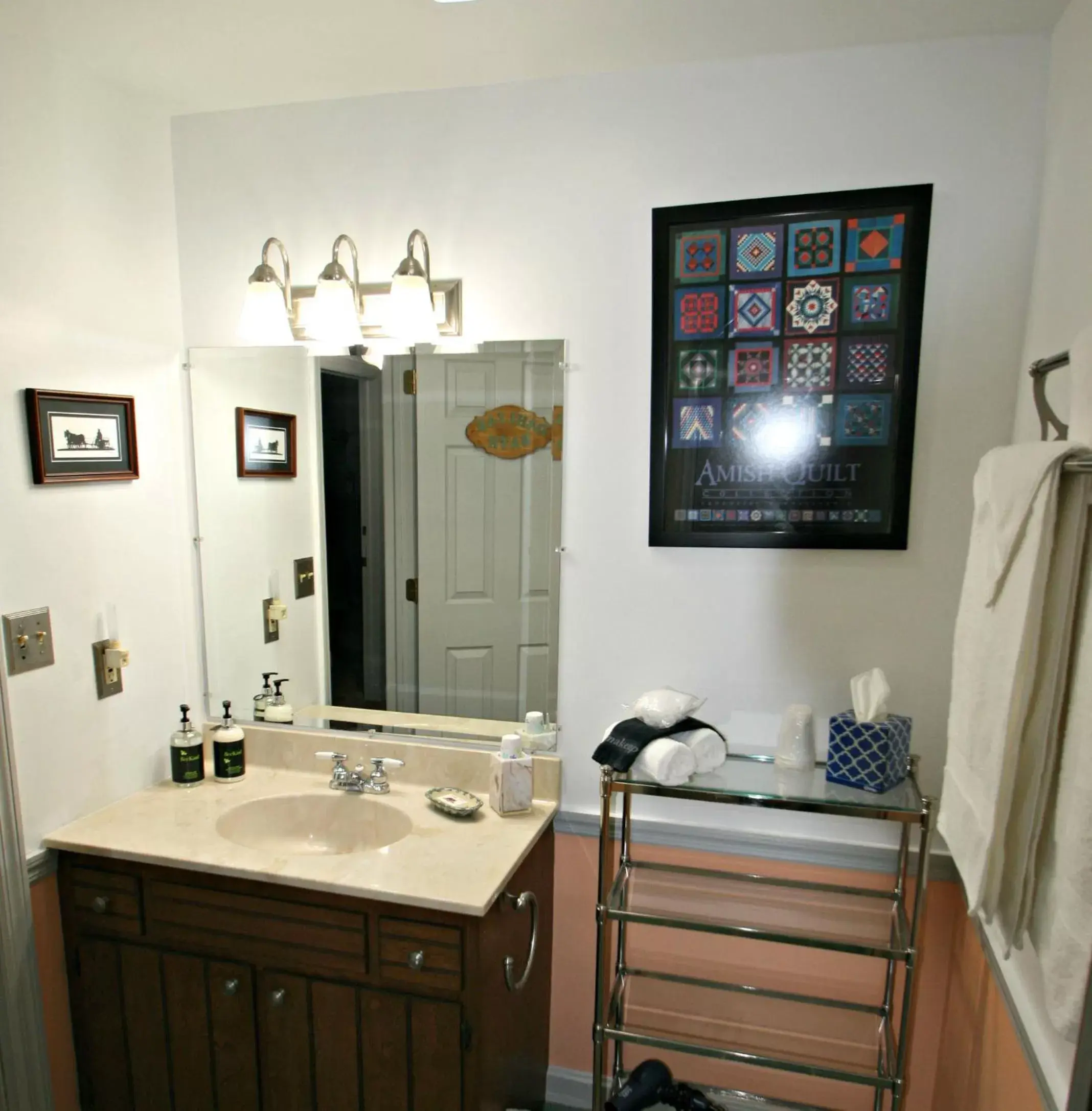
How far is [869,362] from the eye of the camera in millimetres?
1430

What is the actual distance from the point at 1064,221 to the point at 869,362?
0.36 m

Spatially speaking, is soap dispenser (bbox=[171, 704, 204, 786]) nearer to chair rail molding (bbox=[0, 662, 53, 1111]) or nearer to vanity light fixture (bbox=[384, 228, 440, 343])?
chair rail molding (bbox=[0, 662, 53, 1111])

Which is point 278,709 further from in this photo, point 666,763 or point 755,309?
point 755,309

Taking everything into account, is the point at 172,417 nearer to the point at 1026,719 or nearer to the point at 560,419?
the point at 560,419

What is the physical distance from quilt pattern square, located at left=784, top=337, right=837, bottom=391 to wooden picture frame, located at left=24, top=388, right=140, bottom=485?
1428 millimetres

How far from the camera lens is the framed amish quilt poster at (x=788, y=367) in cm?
141

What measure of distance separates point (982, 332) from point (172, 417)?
1777mm

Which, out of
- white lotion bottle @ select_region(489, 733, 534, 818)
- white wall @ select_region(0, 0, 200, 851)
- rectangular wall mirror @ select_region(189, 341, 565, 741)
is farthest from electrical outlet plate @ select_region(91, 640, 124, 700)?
white lotion bottle @ select_region(489, 733, 534, 818)

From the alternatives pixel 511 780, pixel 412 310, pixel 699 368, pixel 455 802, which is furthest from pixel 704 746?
pixel 412 310

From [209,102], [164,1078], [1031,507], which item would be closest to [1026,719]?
[1031,507]

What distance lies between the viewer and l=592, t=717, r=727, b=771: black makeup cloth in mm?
1397

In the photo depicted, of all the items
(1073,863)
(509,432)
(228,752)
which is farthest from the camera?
(228,752)

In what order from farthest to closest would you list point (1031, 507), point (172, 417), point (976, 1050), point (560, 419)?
point (172, 417) < point (560, 419) < point (976, 1050) < point (1031, 507)

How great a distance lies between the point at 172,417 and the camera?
70.2 inches
